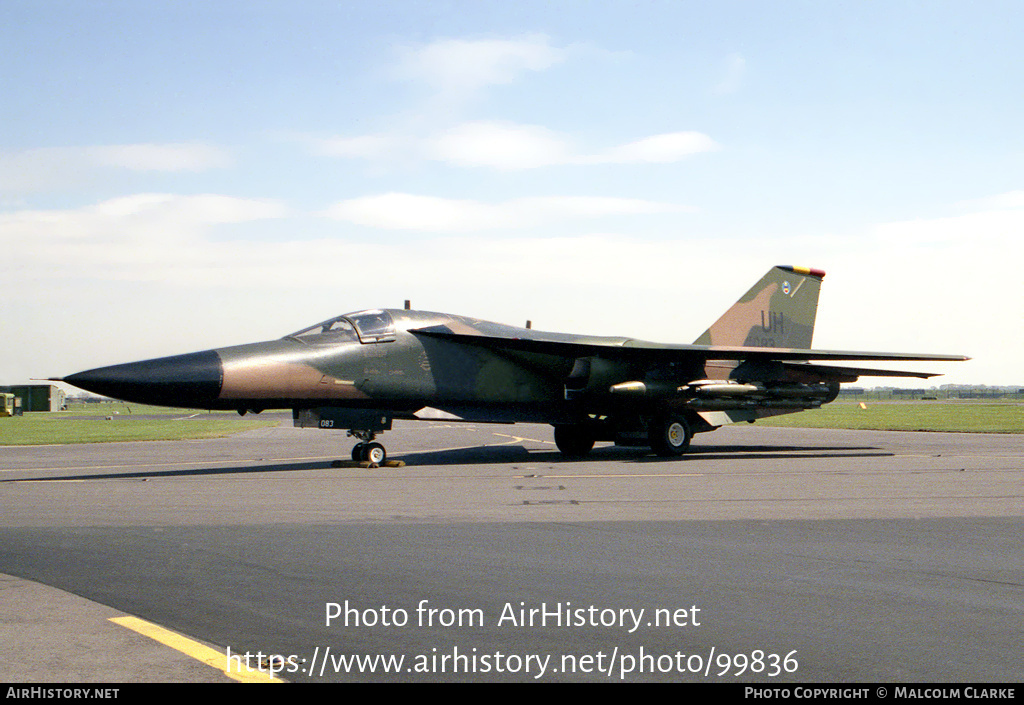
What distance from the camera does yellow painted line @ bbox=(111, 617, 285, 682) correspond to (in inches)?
160

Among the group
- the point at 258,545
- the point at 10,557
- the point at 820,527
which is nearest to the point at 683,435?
the point at 820,527

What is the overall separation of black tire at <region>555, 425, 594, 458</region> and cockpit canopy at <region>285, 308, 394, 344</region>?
5.71 metres

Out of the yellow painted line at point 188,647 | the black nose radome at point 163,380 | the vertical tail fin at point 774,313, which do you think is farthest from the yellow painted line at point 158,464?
the yellow painted line at point 188,647

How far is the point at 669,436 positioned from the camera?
2012 centimetres

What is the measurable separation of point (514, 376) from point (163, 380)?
7.83 m

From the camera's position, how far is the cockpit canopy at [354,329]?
16.6 meters

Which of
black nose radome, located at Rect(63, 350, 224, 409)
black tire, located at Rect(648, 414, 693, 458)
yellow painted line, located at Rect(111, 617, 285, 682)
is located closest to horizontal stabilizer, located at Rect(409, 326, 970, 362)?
black tire, located at Rect(648, 414, 693, 458)

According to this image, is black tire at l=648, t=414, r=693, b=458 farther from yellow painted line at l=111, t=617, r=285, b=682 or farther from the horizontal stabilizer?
yellow painted line at l=111, t=617, r=285, b=682

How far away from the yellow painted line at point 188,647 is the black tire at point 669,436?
1604 cm

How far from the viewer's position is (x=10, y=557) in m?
7.25

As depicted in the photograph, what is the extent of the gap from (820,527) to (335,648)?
5.80m

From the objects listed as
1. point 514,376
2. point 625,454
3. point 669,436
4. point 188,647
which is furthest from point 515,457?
point 188,647

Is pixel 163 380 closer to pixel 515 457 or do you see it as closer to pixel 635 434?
pixel 515 457

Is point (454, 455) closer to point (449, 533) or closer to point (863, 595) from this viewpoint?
point (449, 533)
